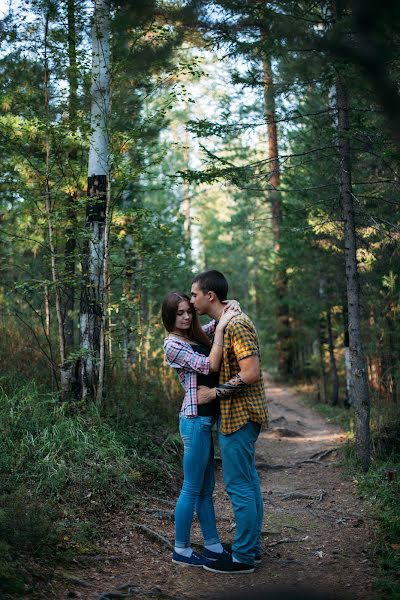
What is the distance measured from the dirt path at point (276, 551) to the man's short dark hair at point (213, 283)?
2.19 m

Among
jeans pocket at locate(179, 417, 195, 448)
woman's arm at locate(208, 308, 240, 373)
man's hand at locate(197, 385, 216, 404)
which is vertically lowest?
jeans pocket at locate(179, 417, 195, 448)

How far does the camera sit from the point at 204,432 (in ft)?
14.6

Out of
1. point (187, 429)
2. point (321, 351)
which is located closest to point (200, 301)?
point (187, 429)

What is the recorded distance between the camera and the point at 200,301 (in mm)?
4543

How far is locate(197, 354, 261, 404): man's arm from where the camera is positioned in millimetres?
4273

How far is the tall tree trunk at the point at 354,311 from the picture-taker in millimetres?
7742

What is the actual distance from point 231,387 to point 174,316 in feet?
2.40

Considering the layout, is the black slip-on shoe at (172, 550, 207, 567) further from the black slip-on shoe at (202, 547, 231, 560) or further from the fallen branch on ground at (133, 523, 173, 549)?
the fallen branch on ground at (133, 523, 173, 549)

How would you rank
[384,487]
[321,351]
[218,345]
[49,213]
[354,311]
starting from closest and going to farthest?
[218,345] < [384,487] < [49,213] < [354,311] < [321,351]

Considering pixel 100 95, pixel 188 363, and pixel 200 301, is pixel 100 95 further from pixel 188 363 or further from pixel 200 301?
pixel 188 363

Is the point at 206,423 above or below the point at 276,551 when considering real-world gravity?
above

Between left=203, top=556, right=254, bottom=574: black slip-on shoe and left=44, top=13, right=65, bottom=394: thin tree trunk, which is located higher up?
left=44, top=13, right=65, bottom=394: thin tree trunk

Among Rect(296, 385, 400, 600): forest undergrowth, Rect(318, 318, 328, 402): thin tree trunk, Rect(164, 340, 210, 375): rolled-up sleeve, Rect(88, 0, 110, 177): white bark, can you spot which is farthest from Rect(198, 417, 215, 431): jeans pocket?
Rect(318, 318, 328, 402): thin tree trunk

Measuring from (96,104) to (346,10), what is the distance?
135 inches
